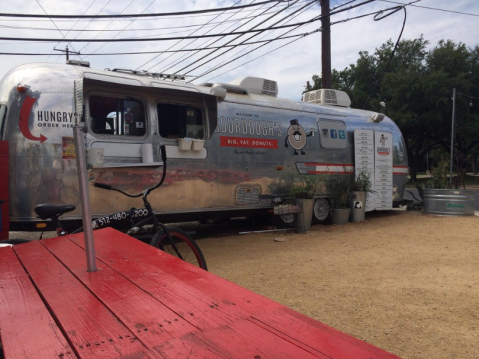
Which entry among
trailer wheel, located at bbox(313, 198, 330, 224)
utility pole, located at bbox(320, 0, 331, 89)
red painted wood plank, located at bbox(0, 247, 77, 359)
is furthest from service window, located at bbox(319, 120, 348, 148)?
red painted wood plank, located at bbox(0, 247, 77, 359)

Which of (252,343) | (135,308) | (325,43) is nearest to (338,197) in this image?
(325,43)

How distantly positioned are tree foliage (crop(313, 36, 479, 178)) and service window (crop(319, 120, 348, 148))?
17.4 metres

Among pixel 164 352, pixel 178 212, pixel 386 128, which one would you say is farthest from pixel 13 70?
pixel 386 128

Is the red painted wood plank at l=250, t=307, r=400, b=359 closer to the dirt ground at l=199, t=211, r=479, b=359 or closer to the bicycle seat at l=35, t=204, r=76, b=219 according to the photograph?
the dirt ground at l=199, t=211, r=479, b=359

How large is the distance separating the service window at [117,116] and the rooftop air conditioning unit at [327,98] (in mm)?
5233

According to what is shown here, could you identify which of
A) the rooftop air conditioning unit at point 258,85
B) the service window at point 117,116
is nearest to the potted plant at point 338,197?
the rooftop air conditioning unit at point 258,85

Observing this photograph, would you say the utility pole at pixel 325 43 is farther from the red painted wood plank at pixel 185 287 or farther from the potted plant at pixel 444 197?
the red painted wood plank at pixel 185 287

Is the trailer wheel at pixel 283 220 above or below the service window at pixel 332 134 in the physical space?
below

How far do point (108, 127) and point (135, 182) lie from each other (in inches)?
38.4

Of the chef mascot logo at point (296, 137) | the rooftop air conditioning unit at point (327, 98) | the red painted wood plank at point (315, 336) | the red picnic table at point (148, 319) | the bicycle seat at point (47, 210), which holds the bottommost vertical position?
the red painted wood plank at point (315, 336)

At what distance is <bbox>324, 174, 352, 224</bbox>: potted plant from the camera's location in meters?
9.54

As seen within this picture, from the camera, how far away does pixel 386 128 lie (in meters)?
11.0

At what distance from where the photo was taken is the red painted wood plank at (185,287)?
1.57m

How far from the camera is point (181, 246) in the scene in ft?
14.0
